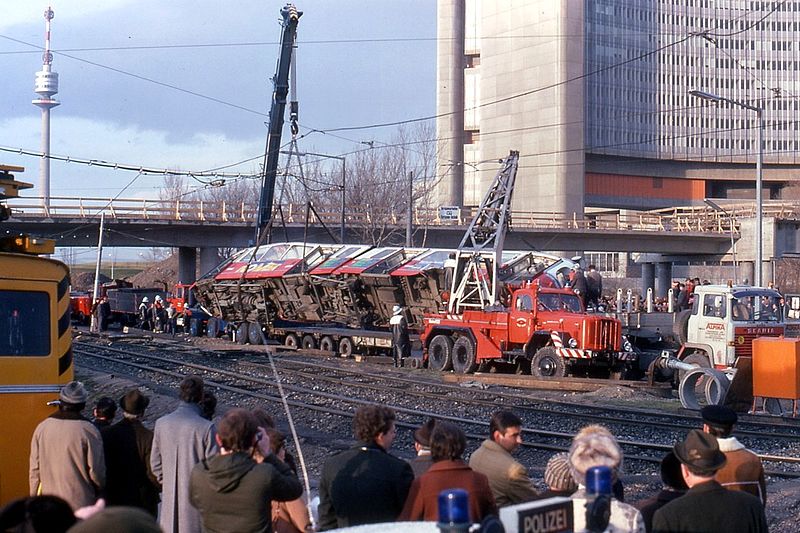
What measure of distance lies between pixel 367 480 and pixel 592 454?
48.0 inches

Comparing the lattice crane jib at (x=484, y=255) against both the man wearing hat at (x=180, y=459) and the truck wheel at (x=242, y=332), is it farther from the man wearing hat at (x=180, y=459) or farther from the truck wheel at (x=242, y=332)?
the man wearing hat at (x=180, y=459)

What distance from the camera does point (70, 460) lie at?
6.62 m

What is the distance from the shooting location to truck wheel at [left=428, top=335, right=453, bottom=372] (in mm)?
25844

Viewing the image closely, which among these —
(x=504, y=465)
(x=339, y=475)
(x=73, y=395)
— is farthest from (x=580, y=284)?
(x=339, y=475)

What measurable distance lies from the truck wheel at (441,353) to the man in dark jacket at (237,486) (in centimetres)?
2064

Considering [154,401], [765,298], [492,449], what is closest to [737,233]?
[765,298]

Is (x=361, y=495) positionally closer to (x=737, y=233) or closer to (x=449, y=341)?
(x=449, y=341)

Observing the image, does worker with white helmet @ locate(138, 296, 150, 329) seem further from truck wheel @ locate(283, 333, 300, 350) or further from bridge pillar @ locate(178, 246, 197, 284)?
truck wheel @ locate(283, 333, 300, 350)

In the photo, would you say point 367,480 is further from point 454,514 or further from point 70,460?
point 70,460

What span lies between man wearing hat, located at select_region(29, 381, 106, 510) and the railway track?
776cm

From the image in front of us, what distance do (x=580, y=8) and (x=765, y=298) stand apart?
77612 millimetres

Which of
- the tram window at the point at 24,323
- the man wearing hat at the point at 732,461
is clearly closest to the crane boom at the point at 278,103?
the tram window at the point at 24,323

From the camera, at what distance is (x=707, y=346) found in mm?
19844

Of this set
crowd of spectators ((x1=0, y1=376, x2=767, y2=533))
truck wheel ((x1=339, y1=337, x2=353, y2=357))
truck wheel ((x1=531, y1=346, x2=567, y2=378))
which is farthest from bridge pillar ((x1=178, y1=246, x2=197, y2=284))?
crowd of spectators ((x1=0, y1=376, x2=767, y2=533))
